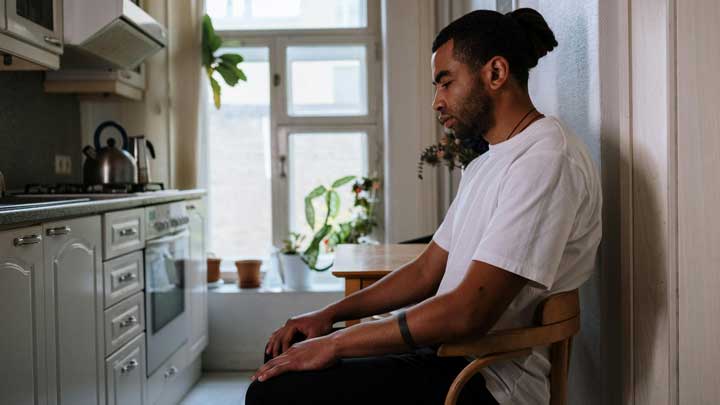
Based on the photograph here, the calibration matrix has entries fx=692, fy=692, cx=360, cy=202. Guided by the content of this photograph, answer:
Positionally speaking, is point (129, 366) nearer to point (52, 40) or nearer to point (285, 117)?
point (52, 40)

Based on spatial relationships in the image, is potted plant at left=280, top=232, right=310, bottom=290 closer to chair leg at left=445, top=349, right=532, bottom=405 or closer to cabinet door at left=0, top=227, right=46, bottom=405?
cabinet door at left=0, top=227, right=46, bottom=405

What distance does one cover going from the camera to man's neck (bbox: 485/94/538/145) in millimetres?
1399

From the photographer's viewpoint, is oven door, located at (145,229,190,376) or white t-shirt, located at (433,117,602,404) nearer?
white t-shirt, located at (433,117,602,404)

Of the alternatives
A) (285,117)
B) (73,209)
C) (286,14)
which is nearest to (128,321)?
(73,209)

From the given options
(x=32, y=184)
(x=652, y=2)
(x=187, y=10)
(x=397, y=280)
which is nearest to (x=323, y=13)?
(x=187, y=10)

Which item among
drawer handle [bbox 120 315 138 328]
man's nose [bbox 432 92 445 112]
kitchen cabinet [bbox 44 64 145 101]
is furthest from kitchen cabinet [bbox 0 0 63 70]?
man's nose [bbox 432 92 445 112]

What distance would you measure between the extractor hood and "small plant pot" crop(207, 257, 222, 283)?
1.29 m

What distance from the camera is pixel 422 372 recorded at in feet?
4.32

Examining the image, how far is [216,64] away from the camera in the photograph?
13.7 feet

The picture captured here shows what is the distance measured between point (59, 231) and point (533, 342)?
1.38 m

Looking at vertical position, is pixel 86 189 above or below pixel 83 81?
below

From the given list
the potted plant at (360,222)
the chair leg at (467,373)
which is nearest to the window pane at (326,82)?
the potted plant at (360,222)

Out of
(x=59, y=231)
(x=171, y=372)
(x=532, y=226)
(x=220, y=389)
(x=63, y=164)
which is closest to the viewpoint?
(x=532, y=226)

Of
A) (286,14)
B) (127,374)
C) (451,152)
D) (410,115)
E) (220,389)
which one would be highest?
(286,14)
